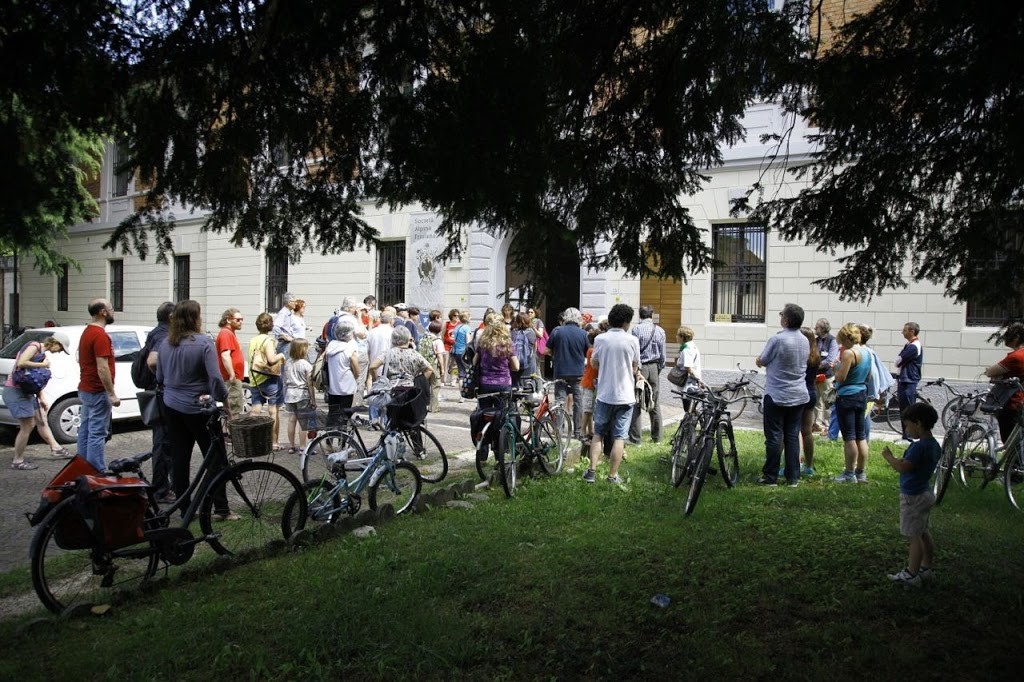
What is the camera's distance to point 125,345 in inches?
436

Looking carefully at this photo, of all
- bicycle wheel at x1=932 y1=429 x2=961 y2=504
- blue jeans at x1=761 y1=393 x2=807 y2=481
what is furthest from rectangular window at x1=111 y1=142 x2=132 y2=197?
bicycle wheel at x1=932 y1=429 x2=961 y2=504

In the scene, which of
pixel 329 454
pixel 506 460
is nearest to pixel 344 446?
pixel 329 454

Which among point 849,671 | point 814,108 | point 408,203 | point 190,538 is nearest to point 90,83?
point 408,203

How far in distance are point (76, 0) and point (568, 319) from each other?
6.99 metres

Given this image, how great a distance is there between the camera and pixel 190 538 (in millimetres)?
5109

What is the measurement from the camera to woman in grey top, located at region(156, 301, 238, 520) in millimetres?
6188

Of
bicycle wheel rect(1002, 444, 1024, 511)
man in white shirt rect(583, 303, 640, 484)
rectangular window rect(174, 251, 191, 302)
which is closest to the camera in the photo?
bicycle wheel rect(1002, 444, 1024, 511)

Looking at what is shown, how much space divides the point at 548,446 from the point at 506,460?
100 centimetres

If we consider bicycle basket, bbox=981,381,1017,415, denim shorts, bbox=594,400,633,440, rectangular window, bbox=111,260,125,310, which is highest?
rectangular window, bbox=111,260,125,310

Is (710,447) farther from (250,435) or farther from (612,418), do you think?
(250,435)

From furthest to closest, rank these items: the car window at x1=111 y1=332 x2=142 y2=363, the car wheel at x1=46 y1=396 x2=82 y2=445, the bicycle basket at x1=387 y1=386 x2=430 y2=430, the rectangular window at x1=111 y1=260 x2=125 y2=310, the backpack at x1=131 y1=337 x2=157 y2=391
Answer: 1. the rectangular window at x1=111 y1=260 x2=125 y2=310
2. the car window at x1=111 y1=332 x2=142 y2=363
3. the car wheel at x1=46 y1=396 x2=82 y2=445
4. the backpack at x1=131 y1=337 x2=157 y2=391
5. the bicycle basket at x1=387 y1=386 x2=430 y2=430

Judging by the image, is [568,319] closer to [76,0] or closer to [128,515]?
[128,515]

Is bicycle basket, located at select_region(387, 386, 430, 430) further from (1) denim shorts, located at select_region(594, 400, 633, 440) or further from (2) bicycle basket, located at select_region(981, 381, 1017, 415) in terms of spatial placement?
(2) bicycle basket, located at select_region(981, 381, 1017, 415)

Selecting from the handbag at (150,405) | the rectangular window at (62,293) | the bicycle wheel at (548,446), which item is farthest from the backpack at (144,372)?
the rectangular window at (62,293)
